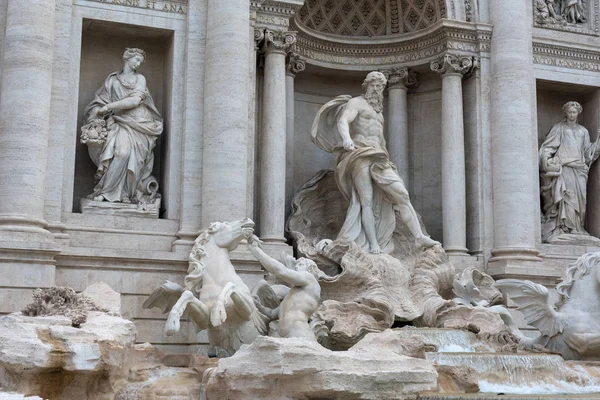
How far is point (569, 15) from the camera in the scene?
19344mm

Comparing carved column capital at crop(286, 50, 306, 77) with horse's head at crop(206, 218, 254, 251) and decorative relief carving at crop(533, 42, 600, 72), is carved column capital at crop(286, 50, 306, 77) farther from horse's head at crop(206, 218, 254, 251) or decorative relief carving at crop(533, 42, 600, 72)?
horse's head at crop(206, 218, 254, 251)

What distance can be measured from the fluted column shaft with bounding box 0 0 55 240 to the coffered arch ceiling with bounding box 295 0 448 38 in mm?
Answer: 5882


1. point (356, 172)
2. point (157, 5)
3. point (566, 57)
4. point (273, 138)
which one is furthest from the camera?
point (566, 57)

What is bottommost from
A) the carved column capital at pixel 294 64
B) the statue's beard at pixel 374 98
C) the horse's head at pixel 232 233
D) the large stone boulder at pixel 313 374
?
the large stone boulder at pixel 313 374

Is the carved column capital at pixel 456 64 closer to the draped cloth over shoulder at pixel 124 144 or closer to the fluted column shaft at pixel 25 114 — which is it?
the draped cloth over shoulder at pixel 124 144

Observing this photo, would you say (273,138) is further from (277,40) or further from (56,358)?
(56,358)

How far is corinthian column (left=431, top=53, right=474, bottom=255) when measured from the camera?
17203 millimetres

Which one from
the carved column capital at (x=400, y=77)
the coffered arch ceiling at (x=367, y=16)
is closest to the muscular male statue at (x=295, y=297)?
the carved column capital at (x=400, y=77)

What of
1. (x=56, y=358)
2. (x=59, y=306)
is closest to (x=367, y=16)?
(x=59, y=306)

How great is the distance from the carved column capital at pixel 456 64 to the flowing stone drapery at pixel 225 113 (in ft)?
14.4

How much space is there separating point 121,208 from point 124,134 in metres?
1.27

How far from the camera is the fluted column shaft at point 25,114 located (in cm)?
1368

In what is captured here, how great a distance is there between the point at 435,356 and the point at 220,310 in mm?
2897

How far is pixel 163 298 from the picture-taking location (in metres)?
12.9
